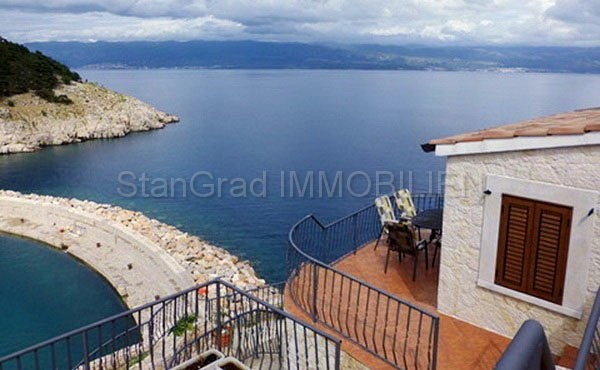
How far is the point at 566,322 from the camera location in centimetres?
651

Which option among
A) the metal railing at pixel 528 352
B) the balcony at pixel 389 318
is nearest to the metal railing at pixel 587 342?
the metal railing at pixel 528 352

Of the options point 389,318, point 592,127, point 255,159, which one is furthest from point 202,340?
point 255,159

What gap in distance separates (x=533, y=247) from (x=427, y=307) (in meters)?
1.95

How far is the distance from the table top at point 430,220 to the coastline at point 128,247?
901 centimetres

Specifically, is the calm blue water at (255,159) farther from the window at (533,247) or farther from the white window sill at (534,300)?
the window at (533,247)

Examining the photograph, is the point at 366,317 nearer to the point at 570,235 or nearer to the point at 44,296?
the point at 570,235

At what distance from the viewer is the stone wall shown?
615 centimetres

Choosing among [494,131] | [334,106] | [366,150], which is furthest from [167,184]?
[334,106]

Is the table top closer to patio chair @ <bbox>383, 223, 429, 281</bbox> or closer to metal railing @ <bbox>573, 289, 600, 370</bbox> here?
patio chair @ <bbox>383, 223, 429, 281</bbox>

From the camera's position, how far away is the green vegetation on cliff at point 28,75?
5190 centimetres

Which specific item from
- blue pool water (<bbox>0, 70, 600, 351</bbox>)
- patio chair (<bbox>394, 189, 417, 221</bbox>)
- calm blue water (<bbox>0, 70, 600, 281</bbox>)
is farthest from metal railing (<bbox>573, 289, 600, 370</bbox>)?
calm blue water (<bbox>0, 70, 600, 281</bbox>)

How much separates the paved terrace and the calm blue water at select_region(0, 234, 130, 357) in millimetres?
10236

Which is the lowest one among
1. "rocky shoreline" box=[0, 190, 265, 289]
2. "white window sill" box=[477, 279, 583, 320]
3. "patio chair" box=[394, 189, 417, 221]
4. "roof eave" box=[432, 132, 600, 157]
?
"rocky shoreline" box=[0, 190, 265, 289]

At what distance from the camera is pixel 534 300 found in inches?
265
